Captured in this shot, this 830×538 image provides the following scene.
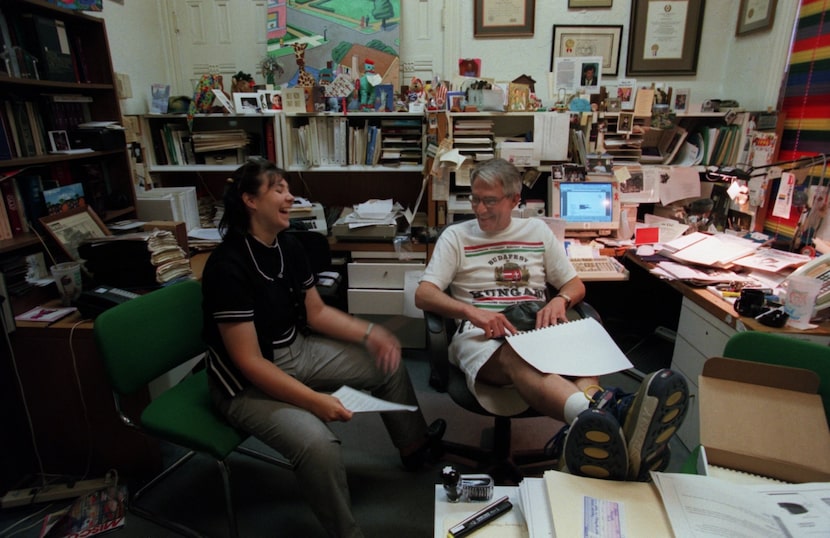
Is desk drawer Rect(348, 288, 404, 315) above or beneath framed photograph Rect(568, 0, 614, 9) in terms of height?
beneath

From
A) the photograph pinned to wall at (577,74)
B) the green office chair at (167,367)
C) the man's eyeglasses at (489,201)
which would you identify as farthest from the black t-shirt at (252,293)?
the photograph pinned to wall at (577,74)

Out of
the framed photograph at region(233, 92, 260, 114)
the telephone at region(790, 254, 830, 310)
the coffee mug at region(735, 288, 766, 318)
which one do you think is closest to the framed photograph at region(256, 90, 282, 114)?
the framed photograph at region(233, 92, 260, 114)

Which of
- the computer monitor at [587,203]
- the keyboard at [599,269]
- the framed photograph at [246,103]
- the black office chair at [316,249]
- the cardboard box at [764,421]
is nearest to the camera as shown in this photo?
the cardboard box at [764,421]

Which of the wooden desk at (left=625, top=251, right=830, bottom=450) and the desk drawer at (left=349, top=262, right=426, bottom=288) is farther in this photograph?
the desk drawer at (left=349, top=262, right=426, bottom=288)

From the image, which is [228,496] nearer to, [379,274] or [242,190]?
[242,190]

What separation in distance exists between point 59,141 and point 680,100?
322 cm

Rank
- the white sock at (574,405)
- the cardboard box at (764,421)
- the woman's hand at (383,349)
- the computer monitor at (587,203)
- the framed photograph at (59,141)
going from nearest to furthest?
the cardboard box at (764,421), the white sock at (574,405), the woman's hand at (383,349), the framed photograph at (59,141), the computer monitor at (587,203)

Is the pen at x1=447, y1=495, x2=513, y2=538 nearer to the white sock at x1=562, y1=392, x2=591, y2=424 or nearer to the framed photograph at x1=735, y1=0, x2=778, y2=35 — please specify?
the white sock at x1=562, y1=392, x2=591, y2=424

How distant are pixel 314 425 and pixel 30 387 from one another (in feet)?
4.06

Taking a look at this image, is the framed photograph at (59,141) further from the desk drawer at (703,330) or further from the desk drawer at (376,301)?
the desk drawer at (703,330)

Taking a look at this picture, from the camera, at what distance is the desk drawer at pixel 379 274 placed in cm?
271

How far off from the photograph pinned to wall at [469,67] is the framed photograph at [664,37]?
0.95 metres

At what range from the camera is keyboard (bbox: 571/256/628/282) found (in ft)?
7.39

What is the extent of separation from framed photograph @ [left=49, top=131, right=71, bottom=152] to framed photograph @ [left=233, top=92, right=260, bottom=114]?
0.93 meters
